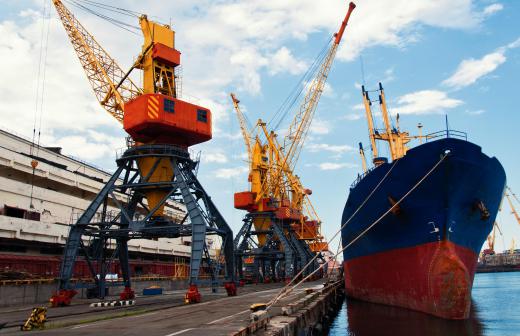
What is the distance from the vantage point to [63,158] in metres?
61.2

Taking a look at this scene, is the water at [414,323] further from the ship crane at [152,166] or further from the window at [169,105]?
the window at [169,105]

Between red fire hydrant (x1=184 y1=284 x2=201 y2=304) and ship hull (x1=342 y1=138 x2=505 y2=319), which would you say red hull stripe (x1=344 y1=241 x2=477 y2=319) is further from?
red fire hydrant (x1=184 y1=284 x2=201 y2=304)

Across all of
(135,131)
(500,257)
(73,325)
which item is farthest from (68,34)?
(500,257)

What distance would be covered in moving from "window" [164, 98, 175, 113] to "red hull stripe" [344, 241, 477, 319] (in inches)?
800

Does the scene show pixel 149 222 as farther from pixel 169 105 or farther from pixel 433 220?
pixel 433 220

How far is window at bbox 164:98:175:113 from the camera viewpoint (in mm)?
36656

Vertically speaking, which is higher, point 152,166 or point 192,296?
point 152,166

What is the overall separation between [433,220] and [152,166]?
23897mm

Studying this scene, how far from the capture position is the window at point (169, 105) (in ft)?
120

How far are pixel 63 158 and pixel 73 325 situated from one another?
45457mm

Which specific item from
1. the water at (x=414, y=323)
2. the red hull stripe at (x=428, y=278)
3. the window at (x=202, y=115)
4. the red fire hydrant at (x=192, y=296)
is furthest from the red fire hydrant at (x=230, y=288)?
the window at (x=202, y=115)

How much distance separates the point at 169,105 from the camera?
3703 centimetres

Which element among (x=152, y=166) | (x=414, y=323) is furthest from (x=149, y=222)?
(x=414, y=323)

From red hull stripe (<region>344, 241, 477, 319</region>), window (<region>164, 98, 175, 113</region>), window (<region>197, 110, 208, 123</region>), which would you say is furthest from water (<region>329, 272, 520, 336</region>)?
window (<region>164, 98, 175, 113</region>)
